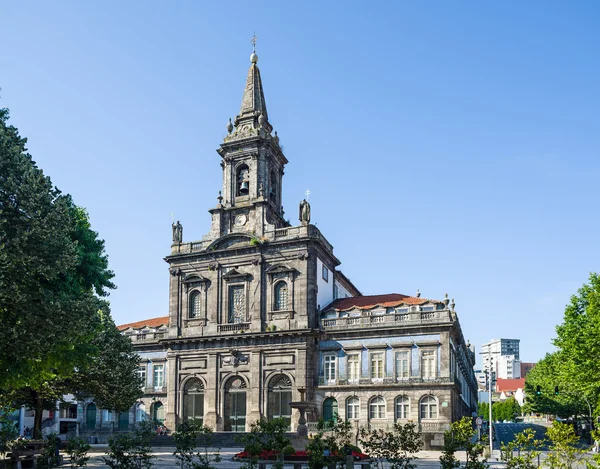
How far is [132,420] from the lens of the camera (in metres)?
55.8

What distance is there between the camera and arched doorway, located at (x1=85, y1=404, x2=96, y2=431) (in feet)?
186

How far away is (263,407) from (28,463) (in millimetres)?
25661

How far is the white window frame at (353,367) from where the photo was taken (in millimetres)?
50031

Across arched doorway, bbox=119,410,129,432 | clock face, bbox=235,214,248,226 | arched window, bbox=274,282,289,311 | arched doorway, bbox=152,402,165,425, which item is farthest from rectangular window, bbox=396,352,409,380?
arched doorway, bbox=119,410,129,432

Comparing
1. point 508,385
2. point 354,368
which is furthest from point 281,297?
point 508,385

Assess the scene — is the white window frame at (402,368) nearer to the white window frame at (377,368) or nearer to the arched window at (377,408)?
the white window frame at (377,368)

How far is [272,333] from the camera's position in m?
51.3

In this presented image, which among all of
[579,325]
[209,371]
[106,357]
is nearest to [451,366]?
[579,325]

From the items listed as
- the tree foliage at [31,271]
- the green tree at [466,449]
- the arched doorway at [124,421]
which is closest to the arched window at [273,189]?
the arched doorway at [124,421]

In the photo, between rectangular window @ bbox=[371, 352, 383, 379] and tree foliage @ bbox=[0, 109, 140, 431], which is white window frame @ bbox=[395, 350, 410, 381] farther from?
tree foliage @ bbox=[0, 109, 140, 431]

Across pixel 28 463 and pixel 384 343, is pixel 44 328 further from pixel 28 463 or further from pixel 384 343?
pixel 384 343

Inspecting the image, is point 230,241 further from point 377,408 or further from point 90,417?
point 90,417

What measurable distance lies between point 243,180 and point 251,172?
107 centimetres

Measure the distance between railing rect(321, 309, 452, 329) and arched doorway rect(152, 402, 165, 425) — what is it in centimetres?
1527
